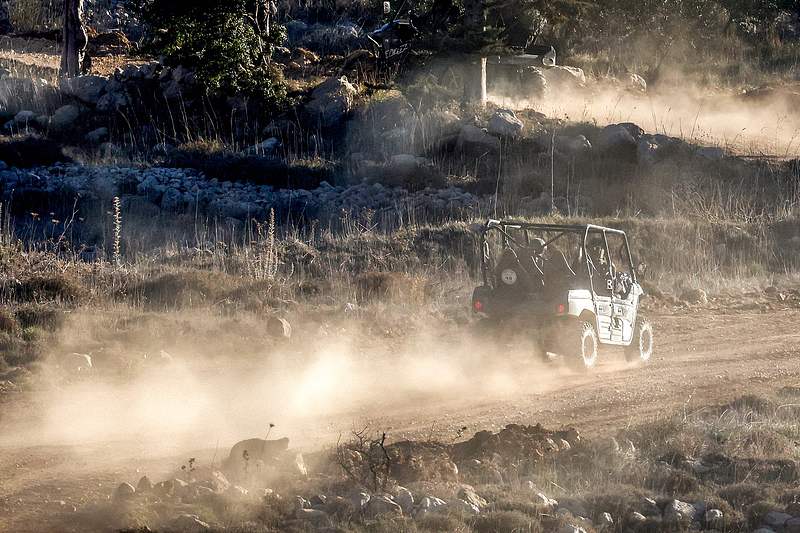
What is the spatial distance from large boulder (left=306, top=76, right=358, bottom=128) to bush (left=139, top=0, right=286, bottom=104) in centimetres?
116

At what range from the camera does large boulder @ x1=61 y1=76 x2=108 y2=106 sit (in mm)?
34719

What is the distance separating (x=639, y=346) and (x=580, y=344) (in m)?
1.81

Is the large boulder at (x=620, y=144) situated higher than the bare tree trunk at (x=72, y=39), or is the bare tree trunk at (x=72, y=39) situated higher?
the bare tree trunk at (x=72, y=39)

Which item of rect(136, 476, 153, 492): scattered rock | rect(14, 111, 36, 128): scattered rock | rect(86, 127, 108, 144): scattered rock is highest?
rect(14, 111, 36, 128): scattered rock

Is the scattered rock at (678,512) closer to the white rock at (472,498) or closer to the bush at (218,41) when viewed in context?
the white rock at (472,498)

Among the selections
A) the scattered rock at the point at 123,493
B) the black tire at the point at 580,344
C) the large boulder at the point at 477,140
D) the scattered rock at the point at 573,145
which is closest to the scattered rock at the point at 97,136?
the large boulder at the point at 477,140

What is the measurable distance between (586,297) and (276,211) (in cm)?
1566

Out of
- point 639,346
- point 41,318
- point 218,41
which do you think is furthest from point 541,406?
point 218,41

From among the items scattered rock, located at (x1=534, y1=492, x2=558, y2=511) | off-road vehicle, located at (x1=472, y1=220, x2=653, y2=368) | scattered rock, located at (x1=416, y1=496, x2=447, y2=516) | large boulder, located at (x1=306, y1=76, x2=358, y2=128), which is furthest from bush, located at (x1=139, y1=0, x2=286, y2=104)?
scattered rock, located at (x1=416, y1=496, x2=447, y2=516)

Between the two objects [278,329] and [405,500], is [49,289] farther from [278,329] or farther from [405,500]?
[405,500]

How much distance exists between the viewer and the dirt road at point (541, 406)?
8.24m

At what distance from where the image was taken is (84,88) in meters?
34.9

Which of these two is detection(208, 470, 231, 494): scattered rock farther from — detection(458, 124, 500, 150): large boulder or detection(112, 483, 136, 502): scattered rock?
detection(458, 124, 500, 150): large boulder

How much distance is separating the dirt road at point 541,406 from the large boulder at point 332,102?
17120mm
